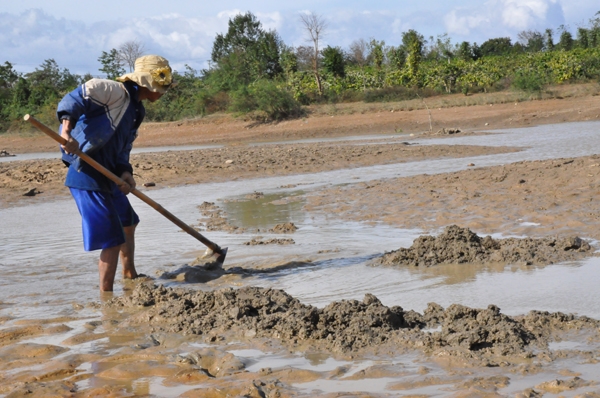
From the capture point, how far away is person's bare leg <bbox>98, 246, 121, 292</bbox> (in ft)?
16.0

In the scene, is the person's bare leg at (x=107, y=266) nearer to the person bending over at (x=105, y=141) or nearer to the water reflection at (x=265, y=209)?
the person bending over at (x=105, y=141)

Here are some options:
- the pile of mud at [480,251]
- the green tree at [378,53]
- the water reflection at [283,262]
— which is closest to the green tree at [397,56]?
the green tree at [378,53]

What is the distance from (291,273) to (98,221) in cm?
142

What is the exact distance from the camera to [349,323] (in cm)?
364

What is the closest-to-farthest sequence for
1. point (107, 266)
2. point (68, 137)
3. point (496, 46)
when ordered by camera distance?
point (68, 137)
point (107, 266)
point (496, 46)

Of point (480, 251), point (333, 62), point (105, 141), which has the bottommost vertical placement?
point (480, 251)

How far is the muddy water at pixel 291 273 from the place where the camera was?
12.7 ft

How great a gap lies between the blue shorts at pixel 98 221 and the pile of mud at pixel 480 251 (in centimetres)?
188

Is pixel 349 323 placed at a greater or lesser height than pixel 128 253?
lesser

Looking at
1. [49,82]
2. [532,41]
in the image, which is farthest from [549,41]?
[49,82]

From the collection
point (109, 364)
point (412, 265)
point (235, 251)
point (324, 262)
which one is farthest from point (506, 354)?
point (235, 251)

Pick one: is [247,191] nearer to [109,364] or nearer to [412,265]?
[412,265]

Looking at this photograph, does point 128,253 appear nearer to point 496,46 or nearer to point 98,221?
point 98,221

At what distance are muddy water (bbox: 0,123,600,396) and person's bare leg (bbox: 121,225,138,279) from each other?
19 centimetres
